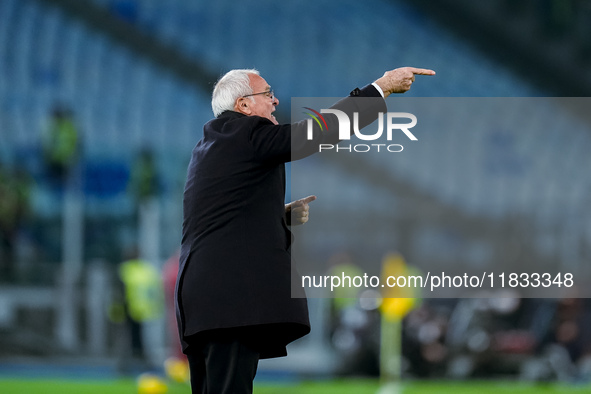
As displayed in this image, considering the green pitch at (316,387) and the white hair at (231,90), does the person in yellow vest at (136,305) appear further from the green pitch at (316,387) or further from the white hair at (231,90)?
the white hair at (231,90)

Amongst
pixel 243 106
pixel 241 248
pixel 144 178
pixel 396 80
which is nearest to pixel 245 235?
pixel 241 248

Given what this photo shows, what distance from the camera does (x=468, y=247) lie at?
41.0 ft

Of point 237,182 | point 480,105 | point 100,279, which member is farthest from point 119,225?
point 237,182

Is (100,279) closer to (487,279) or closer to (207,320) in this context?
(487,279)

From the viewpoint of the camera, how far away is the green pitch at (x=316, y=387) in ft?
28.9

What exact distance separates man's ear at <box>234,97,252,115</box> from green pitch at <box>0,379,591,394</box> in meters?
5.86

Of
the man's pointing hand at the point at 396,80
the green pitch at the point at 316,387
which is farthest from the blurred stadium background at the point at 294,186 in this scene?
the man's pointing hand at the point at 396,80

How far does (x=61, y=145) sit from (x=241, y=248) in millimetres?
11157

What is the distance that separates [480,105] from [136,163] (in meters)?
5.42

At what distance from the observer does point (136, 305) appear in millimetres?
10977

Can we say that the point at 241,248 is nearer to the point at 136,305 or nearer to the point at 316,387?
the point at 316,387

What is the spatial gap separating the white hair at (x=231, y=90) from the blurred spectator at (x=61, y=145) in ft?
35.4

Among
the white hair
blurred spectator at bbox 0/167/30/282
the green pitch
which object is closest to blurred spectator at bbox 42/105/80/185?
blurred spectator at bbox 0/167/30/282

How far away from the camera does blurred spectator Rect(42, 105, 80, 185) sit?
13414 millimetres
